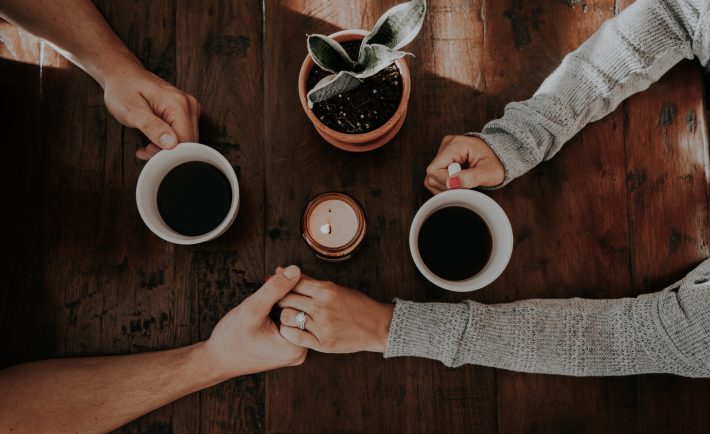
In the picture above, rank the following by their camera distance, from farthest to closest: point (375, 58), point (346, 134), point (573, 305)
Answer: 1. point (573, 305)
2. point (346, 134)
3. point (375, 58)

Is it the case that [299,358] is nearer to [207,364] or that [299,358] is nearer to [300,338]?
[300,338]

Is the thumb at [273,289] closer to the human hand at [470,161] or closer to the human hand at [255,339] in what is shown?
the human hand at [255,339]

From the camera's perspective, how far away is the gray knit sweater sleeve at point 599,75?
0.93 meters

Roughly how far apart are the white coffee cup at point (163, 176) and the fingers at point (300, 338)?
237mm

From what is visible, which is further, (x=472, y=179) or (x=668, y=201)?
(x=668, y=201)

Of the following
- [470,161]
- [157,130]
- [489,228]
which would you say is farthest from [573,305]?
[157,130]

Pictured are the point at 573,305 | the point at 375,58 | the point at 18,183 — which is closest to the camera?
the point at 375,58

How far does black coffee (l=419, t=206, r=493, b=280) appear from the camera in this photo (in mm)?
899

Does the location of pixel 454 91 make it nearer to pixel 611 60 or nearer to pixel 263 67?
pixel 611 60

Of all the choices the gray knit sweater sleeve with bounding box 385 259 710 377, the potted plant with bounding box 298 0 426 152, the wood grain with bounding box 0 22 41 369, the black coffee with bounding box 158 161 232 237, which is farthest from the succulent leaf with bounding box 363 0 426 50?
the wood grain with bounding box 0 22 41 369

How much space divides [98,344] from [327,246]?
1.82 feet

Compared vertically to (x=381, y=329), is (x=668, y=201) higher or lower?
higher

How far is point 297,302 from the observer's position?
3.07 ft

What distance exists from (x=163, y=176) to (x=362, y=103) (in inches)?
16.3
